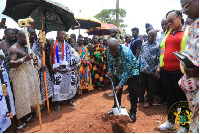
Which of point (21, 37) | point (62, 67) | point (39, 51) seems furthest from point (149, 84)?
point (21, 37)

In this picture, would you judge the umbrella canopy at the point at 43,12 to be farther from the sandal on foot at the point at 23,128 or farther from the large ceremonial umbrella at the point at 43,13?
the sandal on foot at the point at 23,128

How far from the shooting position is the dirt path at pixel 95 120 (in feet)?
9.20

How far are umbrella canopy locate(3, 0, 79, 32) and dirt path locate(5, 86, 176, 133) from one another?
90.6 inches

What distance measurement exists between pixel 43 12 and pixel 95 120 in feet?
9.23

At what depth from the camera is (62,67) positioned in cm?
423

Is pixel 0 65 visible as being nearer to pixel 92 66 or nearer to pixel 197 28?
pixel 197 28

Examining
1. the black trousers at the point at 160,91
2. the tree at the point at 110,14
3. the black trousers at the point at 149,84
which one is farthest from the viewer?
the tree at the point at 110,14

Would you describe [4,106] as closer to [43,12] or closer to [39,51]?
[39,51]

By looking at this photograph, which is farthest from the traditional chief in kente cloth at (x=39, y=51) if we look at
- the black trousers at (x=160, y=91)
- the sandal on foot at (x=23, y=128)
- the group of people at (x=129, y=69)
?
the black trousers at (x=160, y=91)

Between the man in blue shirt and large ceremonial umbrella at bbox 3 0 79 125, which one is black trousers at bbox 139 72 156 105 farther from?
large ceremonial umbrella at bbox 3 0 79 125

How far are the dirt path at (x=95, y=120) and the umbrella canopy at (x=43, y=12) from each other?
2301 millimetres

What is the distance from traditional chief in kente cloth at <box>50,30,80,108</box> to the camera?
415cm

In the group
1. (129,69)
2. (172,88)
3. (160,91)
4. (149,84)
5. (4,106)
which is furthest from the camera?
(160,91)

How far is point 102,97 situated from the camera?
534 cm
